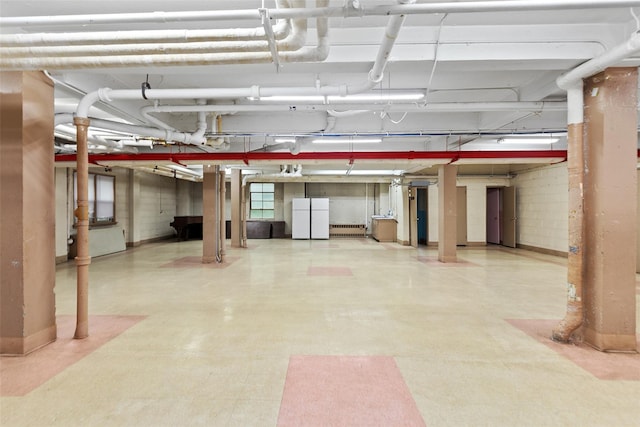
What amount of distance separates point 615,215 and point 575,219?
26 cm

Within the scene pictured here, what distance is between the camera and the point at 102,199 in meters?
8.77

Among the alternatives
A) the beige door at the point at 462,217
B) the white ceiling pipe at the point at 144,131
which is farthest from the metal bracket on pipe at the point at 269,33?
the beige door at the point at 462,217

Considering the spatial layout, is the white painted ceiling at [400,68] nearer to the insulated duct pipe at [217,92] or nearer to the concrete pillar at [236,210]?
the insulated duct pipe at [217,92]

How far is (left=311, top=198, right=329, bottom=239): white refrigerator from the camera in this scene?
1217 centimetres

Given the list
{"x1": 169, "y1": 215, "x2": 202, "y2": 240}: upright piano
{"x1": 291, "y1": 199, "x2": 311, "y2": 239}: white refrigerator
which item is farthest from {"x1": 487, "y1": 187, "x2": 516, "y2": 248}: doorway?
{"x1": 169, "y1": 215, "x2": 202, "y2": 240}: upright piano

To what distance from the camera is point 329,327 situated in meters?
3.11

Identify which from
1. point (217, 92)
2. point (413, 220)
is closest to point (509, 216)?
point (413, 220)

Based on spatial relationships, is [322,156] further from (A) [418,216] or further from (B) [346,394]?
(A) [418,216]

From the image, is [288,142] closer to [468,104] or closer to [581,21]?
[468,104]

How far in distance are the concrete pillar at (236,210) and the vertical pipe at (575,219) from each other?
8.28 m

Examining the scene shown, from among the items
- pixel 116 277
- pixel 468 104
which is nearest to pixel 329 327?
pixel 468 104

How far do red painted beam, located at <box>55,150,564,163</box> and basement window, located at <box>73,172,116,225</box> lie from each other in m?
2.90

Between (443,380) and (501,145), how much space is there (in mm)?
5651

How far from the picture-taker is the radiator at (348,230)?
1307 centimetres
